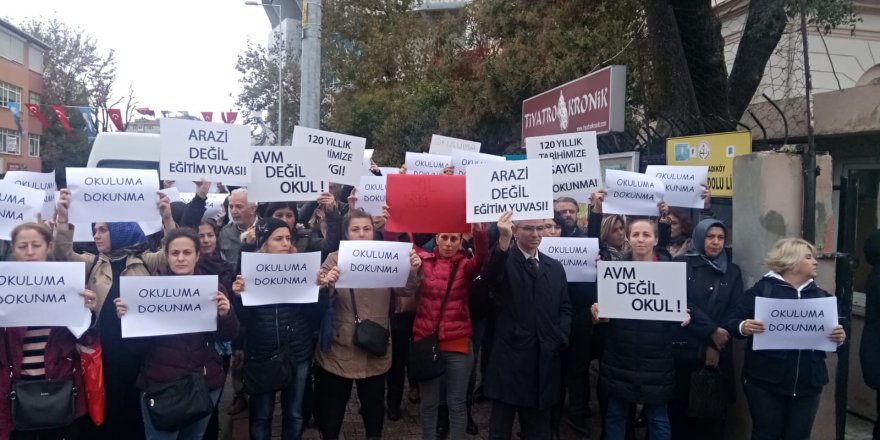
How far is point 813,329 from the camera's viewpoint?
4.27 metres

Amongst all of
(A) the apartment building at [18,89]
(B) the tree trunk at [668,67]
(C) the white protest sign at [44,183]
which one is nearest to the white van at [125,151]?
(C) the white protest sign at [44,183]

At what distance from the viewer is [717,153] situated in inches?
230

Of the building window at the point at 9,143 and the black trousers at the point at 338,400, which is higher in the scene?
the building window at the point at 9,143

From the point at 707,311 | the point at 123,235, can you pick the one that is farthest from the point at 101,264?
the point at 707,311

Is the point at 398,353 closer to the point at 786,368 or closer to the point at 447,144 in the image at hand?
the point at 786,368

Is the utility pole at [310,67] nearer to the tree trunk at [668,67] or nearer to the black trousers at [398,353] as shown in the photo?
the tree trunk at [668,67]

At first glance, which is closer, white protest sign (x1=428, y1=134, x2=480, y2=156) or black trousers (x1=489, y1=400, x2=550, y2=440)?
black trousers (x1=489, y1=400, x2=550, y2=440)

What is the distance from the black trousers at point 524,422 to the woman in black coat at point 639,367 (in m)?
0.48

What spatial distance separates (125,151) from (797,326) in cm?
798

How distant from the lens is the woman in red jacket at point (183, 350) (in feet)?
13.3

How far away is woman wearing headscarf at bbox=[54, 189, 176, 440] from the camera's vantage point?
14.0 feet

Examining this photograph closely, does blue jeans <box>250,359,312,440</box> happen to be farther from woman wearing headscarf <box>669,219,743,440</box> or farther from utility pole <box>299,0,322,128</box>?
utility pole <box>299,0,322,128</box>

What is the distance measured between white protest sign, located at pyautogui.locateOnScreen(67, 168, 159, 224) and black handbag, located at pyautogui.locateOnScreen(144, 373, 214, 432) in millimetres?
1350

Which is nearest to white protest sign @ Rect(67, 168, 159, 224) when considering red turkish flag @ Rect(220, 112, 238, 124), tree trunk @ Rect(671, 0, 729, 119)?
tree trunk @ Rect(671, 0, 729, 119)
